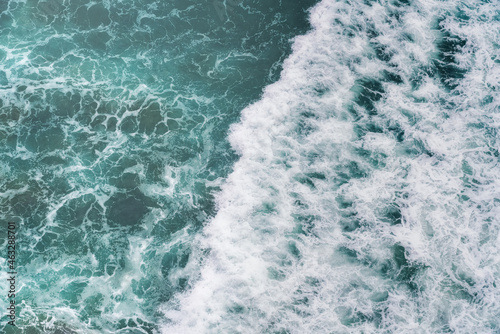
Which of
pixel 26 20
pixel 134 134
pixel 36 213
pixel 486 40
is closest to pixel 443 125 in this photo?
pixel 486 40

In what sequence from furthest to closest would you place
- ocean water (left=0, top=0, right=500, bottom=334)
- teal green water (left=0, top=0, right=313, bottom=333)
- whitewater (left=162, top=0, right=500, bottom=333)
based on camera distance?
1. teal green water (left=0, top=0, right=313, bottom=333)
2. ocean water (left=0, top=0, right=500, bottom=334)
3. whitewater (left=162, top=0, right=500, bottom=333)

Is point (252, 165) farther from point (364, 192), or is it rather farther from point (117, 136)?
point (117, 136)

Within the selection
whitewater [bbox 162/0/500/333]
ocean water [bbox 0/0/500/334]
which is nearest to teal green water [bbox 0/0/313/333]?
ocean water [bbox 0/0/500/334]

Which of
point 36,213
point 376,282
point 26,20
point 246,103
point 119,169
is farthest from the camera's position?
point 26,20

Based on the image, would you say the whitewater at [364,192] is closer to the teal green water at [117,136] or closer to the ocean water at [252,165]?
the ocean water at [252,165]

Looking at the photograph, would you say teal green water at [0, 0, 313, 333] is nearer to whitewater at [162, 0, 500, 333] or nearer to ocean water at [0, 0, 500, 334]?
ocean water at [0, 0, 500, 334]

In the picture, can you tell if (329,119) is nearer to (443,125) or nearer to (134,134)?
(443,125)

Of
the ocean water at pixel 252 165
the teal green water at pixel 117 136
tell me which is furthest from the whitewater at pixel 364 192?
the teal green water at pixel 117 136
